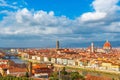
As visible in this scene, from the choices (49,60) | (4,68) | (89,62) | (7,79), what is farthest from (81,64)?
(7,79)

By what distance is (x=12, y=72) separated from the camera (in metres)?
29.2

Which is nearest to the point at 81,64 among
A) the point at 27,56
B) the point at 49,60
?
the point at 49,60

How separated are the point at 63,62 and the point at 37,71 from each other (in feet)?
78.7

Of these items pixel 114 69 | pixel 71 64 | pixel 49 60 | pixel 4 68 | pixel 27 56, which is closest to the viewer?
pixel 4 68

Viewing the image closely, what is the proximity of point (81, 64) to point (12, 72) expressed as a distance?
20790 millimetres

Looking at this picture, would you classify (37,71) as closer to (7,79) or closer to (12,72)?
(12,72)

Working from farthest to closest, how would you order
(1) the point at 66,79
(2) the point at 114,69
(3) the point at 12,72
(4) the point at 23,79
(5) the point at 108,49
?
(5) the point at 108,49 < (2) the point at 114,69 < (3) the point at 12,72 < (1) the point at 66,79 < (4) the point at 23,79

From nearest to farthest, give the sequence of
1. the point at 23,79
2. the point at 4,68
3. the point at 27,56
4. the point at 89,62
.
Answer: the point at 23,79, the point at 4,68, the point at 89,62, the point at 27,56

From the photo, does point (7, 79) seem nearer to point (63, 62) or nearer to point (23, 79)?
point (23, 79)

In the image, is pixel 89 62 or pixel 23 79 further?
pixel 89 62

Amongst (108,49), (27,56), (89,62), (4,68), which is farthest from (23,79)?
(108,49)

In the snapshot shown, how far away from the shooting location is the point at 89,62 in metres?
47.5

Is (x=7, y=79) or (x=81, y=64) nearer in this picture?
(x=7, y=79)

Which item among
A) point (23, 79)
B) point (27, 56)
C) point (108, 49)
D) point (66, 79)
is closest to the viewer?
point (23, 79)
